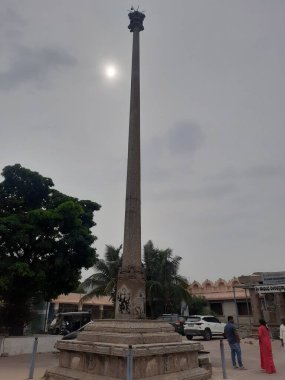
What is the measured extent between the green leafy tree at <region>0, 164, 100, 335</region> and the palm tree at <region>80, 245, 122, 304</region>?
10.0m

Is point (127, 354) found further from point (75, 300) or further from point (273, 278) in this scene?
point (75, 300)

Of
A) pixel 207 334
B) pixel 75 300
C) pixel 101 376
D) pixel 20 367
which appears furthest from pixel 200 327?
pixel 75 300

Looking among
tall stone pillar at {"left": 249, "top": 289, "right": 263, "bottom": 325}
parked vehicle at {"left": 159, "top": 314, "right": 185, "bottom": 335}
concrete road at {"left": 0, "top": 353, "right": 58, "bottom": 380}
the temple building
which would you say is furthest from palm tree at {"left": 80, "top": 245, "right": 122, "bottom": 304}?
concrete road at {"left": 0, "top": 353, "right": 58, "bottom": 380}

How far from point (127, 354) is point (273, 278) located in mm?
16814

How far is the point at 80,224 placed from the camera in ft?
49.8

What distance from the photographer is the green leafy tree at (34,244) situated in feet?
44.2

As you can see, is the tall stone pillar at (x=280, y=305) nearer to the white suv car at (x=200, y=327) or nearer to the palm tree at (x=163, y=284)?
the white suv car at (x=200, y=327)

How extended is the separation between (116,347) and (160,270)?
21.0 metres

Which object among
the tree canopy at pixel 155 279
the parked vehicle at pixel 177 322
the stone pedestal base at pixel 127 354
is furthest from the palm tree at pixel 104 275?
the stone pedestal base at pixel 127 354

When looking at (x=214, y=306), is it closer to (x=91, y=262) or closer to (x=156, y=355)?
(x=91, y=262)

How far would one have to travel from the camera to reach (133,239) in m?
9.29

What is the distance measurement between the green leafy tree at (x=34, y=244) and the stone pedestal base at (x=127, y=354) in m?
6.06

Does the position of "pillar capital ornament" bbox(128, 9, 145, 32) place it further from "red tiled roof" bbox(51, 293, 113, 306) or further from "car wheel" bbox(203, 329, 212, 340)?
"red tiled roof" bbox(51, 293, 113, 306)

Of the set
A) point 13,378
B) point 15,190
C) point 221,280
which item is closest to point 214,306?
point 221,280
